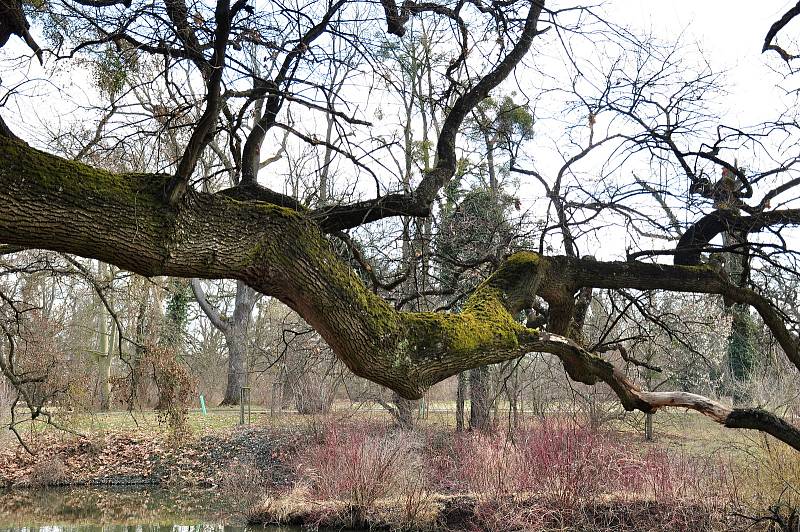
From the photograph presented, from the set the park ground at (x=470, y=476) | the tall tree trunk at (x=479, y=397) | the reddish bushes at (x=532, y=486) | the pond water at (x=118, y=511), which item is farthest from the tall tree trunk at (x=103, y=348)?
the reddish bushes at (x=532, y=486)

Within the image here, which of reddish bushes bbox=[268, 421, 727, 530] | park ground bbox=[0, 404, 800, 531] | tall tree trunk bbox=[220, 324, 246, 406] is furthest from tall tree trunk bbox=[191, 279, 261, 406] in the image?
reddish bushes bbox=[268, 421, 727, 530]

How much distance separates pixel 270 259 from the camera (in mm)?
3326

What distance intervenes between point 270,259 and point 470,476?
898 cm

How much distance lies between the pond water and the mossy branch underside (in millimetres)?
8207

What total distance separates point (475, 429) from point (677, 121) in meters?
9.93

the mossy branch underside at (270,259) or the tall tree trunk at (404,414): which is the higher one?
the mossy branch underside at (270,259)

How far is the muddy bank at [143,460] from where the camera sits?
15019 millimetres

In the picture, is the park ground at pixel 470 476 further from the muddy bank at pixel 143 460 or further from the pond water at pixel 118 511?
the pond water at pixel 118 511

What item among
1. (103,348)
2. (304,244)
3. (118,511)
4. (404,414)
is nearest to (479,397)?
(404,414)

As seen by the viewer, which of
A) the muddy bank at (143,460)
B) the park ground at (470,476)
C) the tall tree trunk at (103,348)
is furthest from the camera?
the tall tree trunk at (103,348)

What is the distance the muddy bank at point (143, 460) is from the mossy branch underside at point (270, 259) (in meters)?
11.1

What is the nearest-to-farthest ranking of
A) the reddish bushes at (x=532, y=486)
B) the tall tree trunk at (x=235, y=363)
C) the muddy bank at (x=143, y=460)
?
the reddish bushes at (x=532, y=486) → the muddy bank at (x=143, y=460) → the tall tree trunk at (x=235, y=363)

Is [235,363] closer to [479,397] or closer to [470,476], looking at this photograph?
[479,397]

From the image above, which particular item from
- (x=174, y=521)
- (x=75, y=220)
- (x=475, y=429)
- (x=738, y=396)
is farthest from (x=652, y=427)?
(x=75, y=220)
